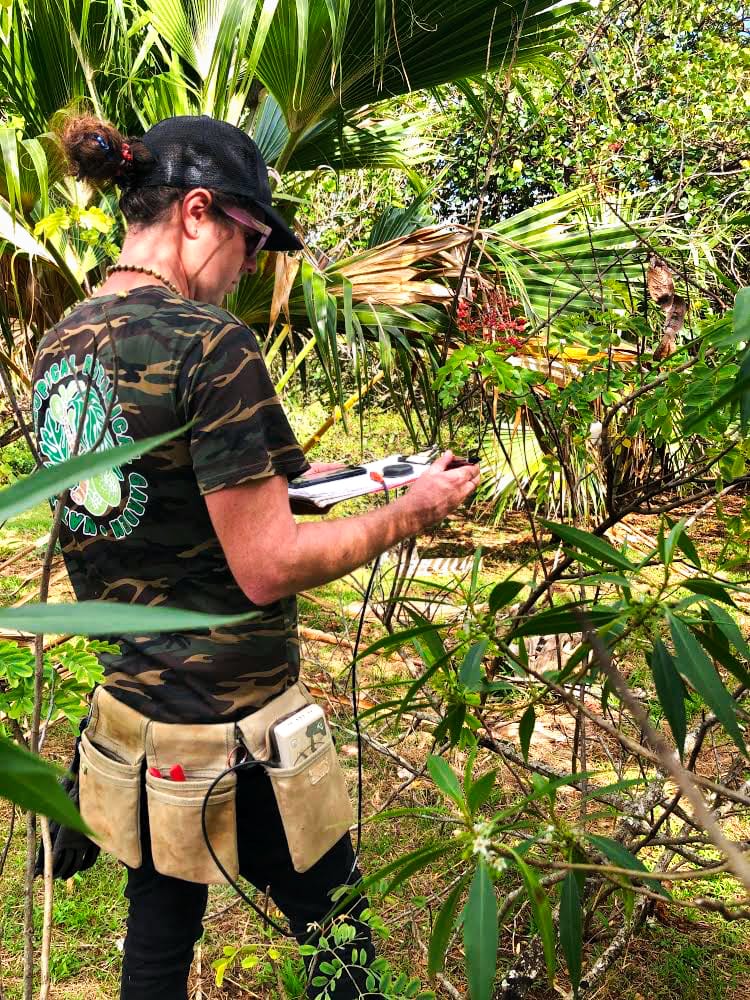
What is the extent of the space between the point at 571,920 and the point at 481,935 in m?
0.27

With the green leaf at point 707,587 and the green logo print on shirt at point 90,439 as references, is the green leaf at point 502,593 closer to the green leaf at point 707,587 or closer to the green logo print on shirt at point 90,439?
the green leaf at point 707,587

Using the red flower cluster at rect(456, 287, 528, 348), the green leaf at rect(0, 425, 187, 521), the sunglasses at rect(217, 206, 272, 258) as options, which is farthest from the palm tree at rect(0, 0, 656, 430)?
the green leaf at rect(0, 425, 187, 521)

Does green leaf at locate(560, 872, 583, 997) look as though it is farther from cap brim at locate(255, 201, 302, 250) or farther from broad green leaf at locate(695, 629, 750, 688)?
cap brim at locate(255, 201, 302, 250)

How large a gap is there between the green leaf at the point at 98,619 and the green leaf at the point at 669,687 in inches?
28.7

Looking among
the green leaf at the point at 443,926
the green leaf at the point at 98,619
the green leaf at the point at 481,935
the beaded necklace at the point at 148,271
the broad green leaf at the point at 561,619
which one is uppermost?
the beaded necklace at the point at 148,271

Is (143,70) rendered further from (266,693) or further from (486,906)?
(486,906)

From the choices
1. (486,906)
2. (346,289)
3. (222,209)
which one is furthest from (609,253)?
(486,906)

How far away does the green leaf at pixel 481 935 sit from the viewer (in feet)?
2.58

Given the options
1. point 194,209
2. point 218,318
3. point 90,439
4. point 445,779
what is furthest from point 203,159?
point 445,779

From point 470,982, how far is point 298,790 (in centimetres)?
53

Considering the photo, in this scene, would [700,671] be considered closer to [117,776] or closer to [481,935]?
[481,935]

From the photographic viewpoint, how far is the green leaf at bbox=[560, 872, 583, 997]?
3.33 feet

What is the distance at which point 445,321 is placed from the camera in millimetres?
2783

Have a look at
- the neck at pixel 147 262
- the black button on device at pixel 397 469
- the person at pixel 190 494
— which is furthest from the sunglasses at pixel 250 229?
the black button on device at pixel 397 469
